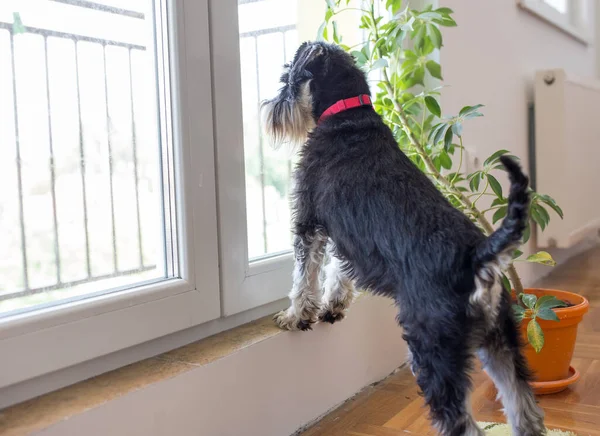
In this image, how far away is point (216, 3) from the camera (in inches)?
57.7

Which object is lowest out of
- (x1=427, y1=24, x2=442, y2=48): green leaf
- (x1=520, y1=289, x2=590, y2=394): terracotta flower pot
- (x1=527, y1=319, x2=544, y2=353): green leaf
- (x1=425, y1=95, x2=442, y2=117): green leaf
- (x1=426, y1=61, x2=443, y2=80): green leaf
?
(x1=520, y1=289, x2=590, y2=394): terracotta flower pot

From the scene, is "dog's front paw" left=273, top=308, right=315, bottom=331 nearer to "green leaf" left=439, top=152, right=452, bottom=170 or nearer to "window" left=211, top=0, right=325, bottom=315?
"window" left=211, top=0, right=325, bottom=315

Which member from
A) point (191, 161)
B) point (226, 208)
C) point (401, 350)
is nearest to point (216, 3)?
point (191, 161)

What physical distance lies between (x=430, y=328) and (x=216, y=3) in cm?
90

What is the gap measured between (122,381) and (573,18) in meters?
4.37

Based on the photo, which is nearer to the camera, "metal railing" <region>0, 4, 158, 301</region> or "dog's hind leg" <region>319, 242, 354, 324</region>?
"metal railing" <region>0, 4, 158, 301</region>

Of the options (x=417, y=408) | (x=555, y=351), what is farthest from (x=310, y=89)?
(x=555, y=351)

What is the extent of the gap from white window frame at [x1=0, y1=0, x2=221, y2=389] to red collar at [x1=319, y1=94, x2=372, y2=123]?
28cm

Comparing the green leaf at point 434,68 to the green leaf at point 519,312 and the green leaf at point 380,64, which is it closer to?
the green leaf at point 380,64

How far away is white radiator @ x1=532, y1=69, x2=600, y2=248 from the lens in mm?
3229

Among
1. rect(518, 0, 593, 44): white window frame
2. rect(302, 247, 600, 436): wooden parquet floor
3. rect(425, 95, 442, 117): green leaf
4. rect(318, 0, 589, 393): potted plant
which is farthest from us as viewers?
rect(518, 0, 593, 44): white window frame

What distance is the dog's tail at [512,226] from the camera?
3.25ft

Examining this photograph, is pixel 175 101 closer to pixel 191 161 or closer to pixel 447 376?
pixel 191 161

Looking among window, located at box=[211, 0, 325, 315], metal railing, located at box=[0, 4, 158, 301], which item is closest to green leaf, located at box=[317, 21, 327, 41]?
window, located at box=[211, 0, 325, 315]
